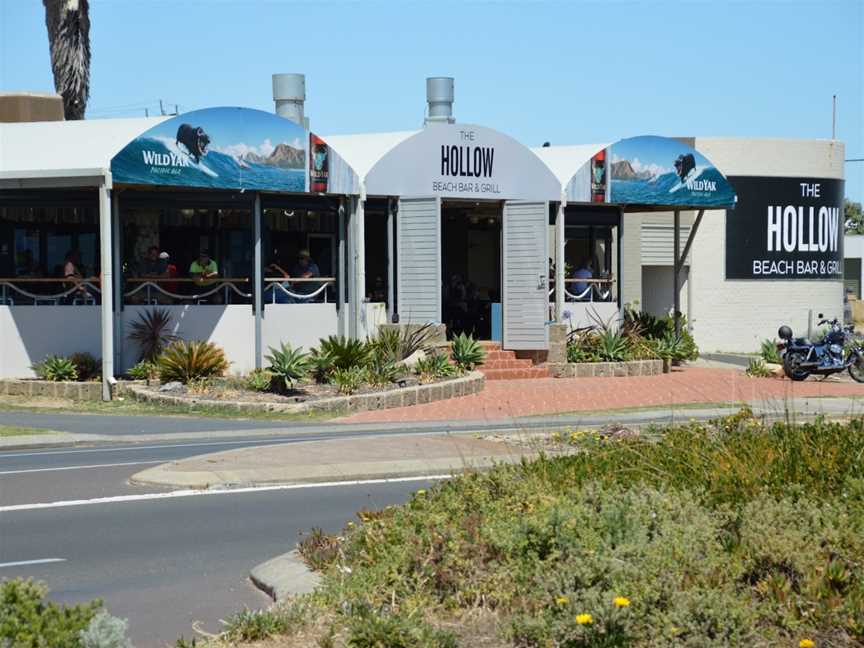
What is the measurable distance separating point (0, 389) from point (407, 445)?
11850 mm

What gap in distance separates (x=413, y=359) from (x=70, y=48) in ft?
42.5

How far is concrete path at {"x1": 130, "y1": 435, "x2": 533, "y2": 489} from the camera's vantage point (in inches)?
580

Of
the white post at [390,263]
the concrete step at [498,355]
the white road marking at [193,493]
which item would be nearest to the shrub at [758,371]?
the concrete step at [498,355]

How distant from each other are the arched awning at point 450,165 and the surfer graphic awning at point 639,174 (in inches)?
44.6

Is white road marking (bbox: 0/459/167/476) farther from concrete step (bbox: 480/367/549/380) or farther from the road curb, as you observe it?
concrete step (bbox: 480/367/549/380)

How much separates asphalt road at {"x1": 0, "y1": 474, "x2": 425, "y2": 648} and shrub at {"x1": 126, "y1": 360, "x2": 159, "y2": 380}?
11.6 meters

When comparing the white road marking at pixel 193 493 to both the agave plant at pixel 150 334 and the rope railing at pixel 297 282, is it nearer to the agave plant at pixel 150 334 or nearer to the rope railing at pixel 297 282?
the agave plant at pixel 150 334

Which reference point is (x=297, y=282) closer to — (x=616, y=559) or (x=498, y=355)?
(x=498, y=355)

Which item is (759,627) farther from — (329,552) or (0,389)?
(0,389)

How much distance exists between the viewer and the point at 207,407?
77.6 feet

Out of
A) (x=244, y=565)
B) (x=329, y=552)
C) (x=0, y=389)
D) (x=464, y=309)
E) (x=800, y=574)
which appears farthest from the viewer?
(x=464, y=309)

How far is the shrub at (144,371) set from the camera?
25.4 meters

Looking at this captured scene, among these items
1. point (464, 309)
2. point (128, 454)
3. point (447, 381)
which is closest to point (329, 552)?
point (128, 454)

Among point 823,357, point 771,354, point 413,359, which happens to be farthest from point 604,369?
point 771,354
